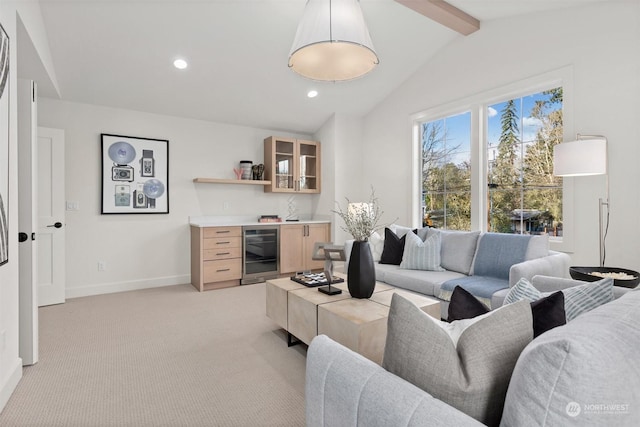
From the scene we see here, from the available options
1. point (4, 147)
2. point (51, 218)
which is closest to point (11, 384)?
point (4, 147)

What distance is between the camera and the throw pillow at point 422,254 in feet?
11.7

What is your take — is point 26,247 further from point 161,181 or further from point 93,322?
point 161,181

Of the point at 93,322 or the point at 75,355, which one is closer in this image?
the point at 75,355

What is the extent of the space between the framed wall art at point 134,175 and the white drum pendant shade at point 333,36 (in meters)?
3.05

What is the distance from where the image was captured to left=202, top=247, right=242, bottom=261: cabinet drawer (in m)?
4.55

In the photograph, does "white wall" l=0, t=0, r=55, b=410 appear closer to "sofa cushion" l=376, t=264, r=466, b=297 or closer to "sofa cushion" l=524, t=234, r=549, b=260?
"sofa cushion" l=376, t=264, r=466, b=297

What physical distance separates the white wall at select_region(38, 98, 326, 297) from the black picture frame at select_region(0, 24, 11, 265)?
8.04 ft

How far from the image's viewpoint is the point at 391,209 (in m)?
5.19

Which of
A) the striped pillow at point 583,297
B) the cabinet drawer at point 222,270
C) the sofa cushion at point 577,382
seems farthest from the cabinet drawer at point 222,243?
the sofa cushion at point 577,382

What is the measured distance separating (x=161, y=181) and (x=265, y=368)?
10.7 ft

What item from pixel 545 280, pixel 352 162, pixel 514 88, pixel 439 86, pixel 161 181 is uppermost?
pixel 439 86

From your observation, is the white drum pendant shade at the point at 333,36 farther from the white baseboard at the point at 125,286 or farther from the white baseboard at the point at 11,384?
the white baseboard at the point at 125,286

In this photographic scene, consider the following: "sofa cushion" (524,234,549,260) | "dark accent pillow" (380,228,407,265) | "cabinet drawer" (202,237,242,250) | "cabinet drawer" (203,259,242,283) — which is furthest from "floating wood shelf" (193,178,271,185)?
"sofa cushion" (524,234,549,260)

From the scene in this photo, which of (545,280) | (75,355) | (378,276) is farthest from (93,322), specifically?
(545,280)
